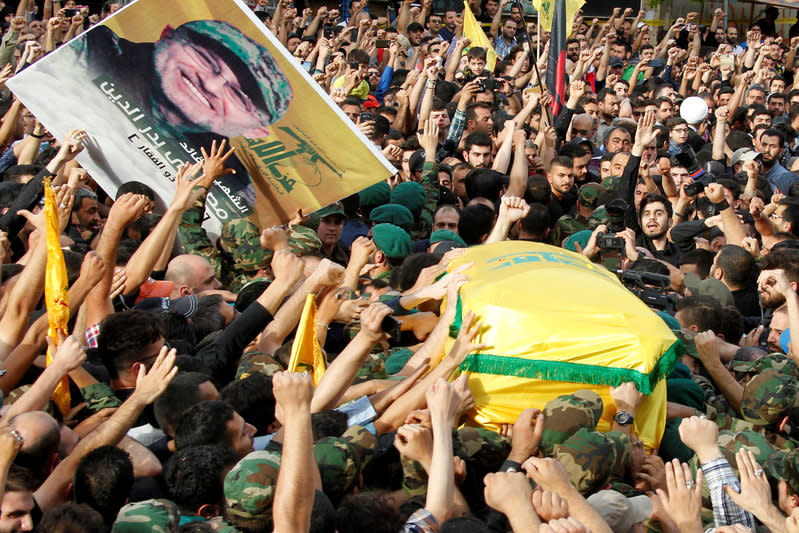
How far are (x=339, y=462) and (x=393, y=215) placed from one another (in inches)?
142

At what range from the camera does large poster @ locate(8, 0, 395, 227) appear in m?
6.16

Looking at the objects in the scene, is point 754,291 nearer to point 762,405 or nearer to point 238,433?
point 762,405

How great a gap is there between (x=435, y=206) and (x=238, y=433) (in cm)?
440

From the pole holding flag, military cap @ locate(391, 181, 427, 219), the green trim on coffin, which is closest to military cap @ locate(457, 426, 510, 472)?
the green trim on coffin

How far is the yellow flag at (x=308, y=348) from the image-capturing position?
14.6 ft

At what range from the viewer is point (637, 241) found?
7.75 m

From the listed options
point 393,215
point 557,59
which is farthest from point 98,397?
point 557,59

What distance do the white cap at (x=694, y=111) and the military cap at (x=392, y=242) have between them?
7.33 m

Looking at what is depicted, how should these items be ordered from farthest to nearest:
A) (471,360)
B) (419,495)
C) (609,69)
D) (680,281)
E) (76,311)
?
(609,69), (680,281), (76,311), (471,360), (419,495)

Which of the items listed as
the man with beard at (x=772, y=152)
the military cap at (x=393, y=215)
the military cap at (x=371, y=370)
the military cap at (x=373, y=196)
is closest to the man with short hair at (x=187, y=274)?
the military cap at (x=371, y=370)

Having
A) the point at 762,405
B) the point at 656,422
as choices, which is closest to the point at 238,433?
the point at 656,422

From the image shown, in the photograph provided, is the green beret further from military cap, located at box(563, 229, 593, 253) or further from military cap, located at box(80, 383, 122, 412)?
military cap, located at box(80, 383, 122, 412)

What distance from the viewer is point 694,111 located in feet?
41.4

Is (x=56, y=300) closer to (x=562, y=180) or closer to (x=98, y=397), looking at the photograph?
(x=98, y=397)
